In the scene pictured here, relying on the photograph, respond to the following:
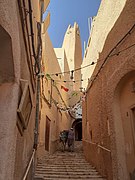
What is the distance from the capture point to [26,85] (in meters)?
2.38

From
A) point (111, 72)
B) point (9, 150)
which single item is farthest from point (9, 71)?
point (111, 72)

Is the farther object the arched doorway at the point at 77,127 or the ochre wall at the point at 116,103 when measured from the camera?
the arched doorway at the point at 77,127

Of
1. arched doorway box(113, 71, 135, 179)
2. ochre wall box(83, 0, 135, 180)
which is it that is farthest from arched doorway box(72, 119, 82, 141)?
arched doorway box(113, 71, 135, 179)

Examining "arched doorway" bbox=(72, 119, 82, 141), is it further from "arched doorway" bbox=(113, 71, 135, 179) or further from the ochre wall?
"arched doorway" bbox=(113, 71, 135, 179)

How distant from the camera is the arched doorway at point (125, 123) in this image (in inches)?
155

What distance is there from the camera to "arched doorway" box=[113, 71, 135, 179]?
12.9ft

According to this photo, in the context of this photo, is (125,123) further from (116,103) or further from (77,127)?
(77,127)

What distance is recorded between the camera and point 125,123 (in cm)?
424

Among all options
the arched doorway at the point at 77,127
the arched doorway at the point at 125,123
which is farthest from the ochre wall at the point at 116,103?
the arched doorway at the point at 77,127

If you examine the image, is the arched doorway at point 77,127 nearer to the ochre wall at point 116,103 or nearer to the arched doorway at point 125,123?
the ochre wall at point 116,103

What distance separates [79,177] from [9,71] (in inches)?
143

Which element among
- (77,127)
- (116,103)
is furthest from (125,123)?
(77,127)

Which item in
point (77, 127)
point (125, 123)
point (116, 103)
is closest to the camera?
point (125, 123)

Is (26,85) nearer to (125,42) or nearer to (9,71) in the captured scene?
(9,71)
